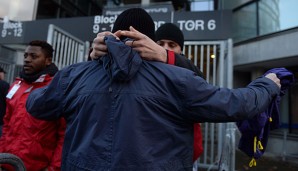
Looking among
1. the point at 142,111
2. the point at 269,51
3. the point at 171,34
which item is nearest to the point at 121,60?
the point at 142,111

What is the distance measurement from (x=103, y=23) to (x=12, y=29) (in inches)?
141

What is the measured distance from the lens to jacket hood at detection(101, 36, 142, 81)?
1450 millimetres

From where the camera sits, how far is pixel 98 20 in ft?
21.1

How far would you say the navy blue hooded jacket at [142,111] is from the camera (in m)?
1.44

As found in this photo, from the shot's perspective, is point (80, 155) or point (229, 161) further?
point (229, 161)

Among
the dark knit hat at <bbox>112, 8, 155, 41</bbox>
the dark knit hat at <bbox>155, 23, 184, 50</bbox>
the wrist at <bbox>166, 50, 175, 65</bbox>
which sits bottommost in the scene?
the wrist at <bbox>166, 50, 175, 65</bbox>

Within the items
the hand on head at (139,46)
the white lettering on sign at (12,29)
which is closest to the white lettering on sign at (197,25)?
the hand on head at (139,46)

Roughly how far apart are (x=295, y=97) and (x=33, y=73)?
9.10m

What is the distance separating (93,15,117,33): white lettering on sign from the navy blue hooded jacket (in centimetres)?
453

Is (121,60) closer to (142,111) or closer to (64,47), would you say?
(142,111)

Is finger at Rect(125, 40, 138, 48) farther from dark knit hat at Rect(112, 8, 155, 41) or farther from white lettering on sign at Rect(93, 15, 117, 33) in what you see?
white lettering on sign at Rect(93, 15, 117, 33)

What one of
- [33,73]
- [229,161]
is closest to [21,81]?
[33,73]

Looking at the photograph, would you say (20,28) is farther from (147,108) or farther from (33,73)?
(147,108)

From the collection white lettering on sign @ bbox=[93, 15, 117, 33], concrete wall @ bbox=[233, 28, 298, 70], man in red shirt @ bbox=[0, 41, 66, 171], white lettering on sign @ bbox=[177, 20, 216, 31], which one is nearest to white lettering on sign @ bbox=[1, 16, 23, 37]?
white lettering on sign @ bbox=[93, 15, 117, 33]
